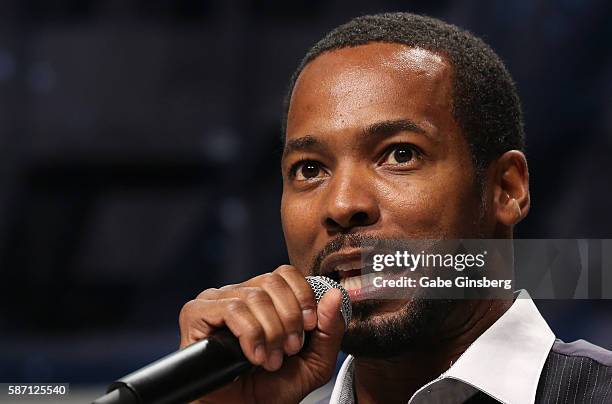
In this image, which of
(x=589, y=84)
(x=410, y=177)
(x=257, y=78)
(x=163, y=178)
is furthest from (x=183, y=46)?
(x=410, y=177)

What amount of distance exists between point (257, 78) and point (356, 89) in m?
0.87

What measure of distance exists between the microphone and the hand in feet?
0.05

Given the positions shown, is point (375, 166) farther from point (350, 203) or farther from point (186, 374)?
point (186, 374)

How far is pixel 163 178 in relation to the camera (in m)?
1.98

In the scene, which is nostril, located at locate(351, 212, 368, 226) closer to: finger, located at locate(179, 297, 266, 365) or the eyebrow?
the eyebrow

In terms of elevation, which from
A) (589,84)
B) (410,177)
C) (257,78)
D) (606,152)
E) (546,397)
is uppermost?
(257,78)

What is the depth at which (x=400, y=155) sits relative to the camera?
3.75 ft

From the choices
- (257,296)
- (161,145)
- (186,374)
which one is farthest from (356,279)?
(161,145)

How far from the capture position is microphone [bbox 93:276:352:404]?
0.73 meters

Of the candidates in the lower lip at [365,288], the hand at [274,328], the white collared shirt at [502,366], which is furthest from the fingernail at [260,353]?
the white collared shirt at [502,366]

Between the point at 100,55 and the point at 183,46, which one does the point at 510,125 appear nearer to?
the point at 183,46

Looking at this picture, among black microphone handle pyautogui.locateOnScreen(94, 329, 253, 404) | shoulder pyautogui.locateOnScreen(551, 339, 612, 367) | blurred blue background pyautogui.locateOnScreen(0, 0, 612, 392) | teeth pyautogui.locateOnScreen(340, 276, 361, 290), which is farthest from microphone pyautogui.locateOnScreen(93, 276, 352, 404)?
blurred blue background pyautogui.locateOnScreen(0, 0, 612, 392)

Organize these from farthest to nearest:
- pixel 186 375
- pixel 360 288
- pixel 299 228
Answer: pixel 299 228, pixel 360 288, pixel 186 375

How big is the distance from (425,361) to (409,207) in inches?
8.9
